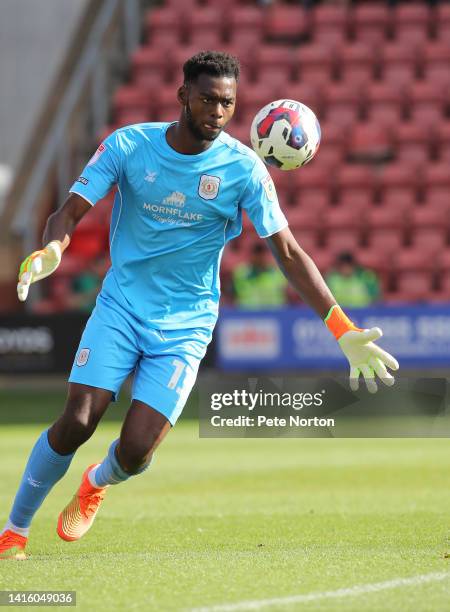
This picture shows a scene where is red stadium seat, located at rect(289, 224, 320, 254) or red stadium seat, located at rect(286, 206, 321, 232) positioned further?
red stadium seat, located at rect(286, 206, 321, 232)

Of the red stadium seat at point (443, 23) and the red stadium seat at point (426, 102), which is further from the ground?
the red stadium seat at point (443, 23)

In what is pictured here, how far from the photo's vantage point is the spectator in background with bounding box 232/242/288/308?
1717 centimetres

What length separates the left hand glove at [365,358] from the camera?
599 centimetres

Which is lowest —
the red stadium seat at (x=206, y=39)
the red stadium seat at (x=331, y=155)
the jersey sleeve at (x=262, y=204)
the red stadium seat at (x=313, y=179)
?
the red stadium seat at (x=313, y=179)

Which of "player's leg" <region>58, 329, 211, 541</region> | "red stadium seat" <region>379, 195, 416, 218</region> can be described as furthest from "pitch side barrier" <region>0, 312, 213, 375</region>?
"player's leg" <region>58, 329, 211, 541</region>

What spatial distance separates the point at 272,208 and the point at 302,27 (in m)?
16.9

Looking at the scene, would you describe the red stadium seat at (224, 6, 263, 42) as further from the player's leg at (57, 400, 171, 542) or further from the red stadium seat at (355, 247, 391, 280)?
the player's leg at (57, 400, 171, 542)

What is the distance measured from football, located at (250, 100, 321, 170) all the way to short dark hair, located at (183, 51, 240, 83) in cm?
138

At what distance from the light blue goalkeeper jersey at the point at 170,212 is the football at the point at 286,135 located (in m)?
1.26

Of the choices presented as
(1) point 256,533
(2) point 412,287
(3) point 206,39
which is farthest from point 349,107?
(1) point 256,533

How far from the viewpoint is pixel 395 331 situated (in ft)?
55.3

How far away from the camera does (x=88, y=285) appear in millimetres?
18062

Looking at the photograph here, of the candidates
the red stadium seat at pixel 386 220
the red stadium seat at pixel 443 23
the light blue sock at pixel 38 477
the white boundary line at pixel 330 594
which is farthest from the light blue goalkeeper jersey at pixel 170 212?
the red stadium seat at pixel 443 23

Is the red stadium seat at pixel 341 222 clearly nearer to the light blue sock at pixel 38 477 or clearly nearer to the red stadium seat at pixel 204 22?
the red stadium seat at pixel 204 22
